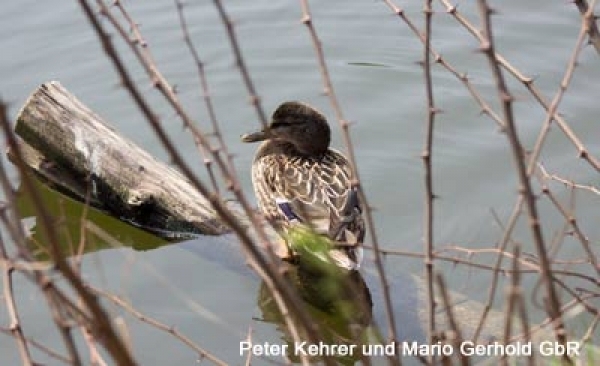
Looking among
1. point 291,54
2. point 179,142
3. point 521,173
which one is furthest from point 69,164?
point 521,173

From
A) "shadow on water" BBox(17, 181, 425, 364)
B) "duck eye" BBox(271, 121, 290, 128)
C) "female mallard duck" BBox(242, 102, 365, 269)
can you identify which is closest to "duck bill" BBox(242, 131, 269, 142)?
"female mallard duck" BBox(242, 102, 365, 269)

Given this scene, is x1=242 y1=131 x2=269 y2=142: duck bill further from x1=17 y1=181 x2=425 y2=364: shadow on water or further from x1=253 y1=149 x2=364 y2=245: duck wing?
x1=17 y1=181 x2=425 y2=364: shadow on water

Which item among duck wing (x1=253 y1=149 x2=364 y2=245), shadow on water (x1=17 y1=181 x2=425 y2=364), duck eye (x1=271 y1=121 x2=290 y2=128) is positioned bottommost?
shadow on water (x1=17 y1=181 x2=425 y2=364)

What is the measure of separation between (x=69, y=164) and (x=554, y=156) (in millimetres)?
2795

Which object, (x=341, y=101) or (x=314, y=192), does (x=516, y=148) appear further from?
(x=341, y=101)

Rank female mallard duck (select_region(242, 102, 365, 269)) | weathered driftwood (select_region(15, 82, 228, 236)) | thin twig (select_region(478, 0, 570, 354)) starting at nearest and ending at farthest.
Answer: thin twig (select_region(478, 0, 570, 354))
female mallard duck (select_region(242, 102, 365, 269))
weathered driftwood (select_region(15, 82, 228, 236))

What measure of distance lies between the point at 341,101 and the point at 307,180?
5.71 feet

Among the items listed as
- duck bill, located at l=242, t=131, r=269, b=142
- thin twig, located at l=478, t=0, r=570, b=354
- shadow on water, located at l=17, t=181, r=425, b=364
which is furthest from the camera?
duck bill, located at l=242, t=131, r=269, b=142

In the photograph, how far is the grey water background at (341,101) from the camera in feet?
19.8

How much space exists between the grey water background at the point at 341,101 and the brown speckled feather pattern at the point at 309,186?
397 millimetres

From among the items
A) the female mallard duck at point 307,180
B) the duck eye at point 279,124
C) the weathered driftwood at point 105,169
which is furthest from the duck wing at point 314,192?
the weathered driftwood at point 105,169

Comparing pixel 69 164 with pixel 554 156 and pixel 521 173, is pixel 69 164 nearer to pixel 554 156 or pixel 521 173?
pixel 554 156

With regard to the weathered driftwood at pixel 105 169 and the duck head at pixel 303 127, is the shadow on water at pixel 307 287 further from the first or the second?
the duck head at pixel 303 127

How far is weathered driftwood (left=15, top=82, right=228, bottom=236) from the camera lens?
613 cm
